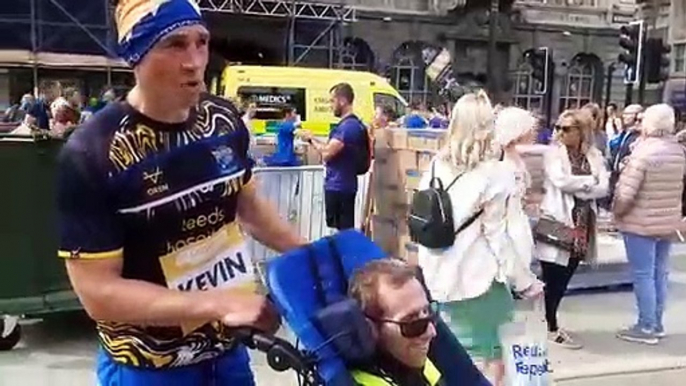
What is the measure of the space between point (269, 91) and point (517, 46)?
2320 centimetres

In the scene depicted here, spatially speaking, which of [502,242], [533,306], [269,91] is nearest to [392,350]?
[502,242]

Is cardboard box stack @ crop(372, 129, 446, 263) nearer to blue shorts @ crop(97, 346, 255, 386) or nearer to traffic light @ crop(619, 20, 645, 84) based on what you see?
blue shorts @ crop(97, 346, 255, 386)

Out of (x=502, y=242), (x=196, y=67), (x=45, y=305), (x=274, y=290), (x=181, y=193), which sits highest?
(x=196, y=67)

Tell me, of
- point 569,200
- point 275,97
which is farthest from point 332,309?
point 275,97

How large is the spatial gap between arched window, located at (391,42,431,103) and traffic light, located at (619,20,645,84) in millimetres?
18427

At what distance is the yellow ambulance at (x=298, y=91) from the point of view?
16141 mm

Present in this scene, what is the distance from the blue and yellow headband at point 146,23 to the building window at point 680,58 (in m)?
45.3

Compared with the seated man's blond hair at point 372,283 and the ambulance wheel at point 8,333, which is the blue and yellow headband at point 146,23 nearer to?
the seated man's blond hair at point 372,283

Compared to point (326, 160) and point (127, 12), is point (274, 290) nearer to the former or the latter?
point (127, 12)

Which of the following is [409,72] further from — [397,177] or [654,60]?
[397,177]

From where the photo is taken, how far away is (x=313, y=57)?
29234mm

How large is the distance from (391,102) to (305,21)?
13.4 meters

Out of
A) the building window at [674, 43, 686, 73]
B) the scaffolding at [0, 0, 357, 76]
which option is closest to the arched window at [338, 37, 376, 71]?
the scaffolding at [0, 0, 357, 76]

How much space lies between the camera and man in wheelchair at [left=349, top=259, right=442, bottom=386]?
87.5 inches
